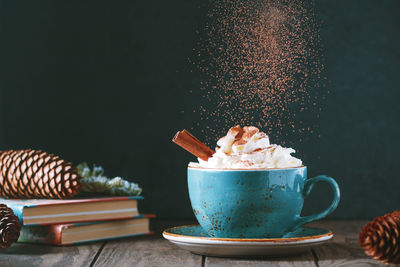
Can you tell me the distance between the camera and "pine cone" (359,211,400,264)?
0.75 metres

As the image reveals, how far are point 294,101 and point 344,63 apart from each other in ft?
0.52

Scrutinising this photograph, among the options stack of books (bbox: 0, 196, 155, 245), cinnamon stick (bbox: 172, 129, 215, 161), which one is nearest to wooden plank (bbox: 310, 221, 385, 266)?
Result: cinnamon stick (bbox: 172, 129, 215, 161)

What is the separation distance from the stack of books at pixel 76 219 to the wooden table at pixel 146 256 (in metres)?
0.02

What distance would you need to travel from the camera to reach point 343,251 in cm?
97

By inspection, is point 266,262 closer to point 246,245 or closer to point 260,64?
point 246,245

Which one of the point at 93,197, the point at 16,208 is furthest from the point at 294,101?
the point at 16,208

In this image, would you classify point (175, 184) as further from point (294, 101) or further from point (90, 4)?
point (90, 4)

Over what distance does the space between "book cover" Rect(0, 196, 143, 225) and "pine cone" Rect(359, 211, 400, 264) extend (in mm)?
533

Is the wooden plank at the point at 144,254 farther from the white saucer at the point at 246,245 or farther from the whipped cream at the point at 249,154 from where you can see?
the whipped cream at the point at 249,154

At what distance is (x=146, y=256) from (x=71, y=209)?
0.69 feet

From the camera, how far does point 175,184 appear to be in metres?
1.38

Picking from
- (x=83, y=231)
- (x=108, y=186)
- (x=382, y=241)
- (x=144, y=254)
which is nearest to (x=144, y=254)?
(x=144, y=254)

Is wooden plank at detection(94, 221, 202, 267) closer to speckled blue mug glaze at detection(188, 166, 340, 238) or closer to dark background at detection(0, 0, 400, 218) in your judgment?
speckled blue mug glaze at detection(188, 166, 340, 238)

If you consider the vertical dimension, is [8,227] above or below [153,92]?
below
